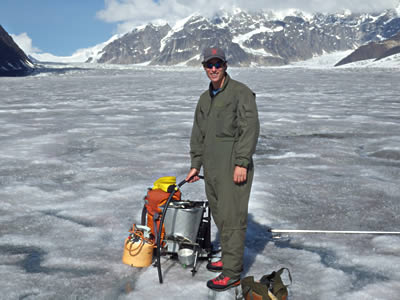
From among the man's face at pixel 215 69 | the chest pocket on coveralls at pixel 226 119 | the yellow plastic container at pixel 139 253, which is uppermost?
the man's face at pixel 215 69

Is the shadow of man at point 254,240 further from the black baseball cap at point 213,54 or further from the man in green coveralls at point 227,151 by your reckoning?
the black baseball cap at point 213,54

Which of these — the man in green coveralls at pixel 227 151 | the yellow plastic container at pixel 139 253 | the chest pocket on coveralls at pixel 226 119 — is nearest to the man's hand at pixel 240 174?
the man in green coveralls at pixel 227 151

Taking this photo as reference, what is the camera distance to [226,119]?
2990 millimetres

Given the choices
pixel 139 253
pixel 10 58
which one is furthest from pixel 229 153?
pixel 10 58

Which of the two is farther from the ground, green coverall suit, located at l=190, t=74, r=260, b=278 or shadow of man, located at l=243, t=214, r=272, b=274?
green coverall suit, located at l=190, t=74, r=260, b=278

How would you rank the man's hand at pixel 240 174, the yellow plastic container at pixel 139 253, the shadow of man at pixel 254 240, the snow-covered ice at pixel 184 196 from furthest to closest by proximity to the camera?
1. the shadow of man at pixel 254 240
2. the yellow plastic container at pixel 139 253
3. the snow-covered ice at pixel 184 196
4. the man's hand at pixel 240 174

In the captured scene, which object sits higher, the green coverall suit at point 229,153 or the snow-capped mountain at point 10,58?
the snow-capped mountain at point 10,58

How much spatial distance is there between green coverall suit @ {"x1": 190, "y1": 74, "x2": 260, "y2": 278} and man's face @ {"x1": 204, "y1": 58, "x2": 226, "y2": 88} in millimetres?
67

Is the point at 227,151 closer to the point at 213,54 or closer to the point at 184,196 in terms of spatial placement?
the point at 213,54

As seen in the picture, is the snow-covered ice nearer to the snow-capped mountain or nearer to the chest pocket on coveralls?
the chest pocket on coveralls

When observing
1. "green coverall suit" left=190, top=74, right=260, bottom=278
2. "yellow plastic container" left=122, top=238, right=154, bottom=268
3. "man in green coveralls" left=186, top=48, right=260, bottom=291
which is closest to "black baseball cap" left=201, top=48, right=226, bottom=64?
"man in green coveralls" left=186, top=48, right=260, bottom=291

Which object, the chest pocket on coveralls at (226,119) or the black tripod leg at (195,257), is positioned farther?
the black tripod leg at (195,257)

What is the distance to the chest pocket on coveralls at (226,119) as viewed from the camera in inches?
117

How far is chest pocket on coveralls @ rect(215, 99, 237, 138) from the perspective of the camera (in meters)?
2.98
